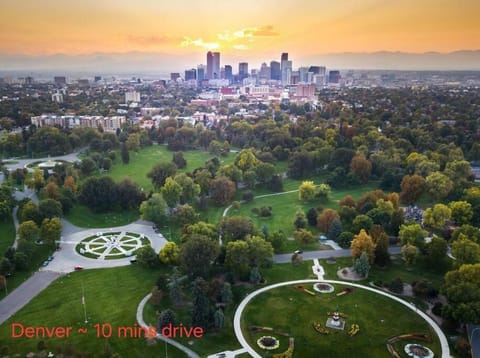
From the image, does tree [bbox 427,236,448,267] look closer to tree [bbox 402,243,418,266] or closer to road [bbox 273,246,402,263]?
tree [bbox 402,243,418,266]

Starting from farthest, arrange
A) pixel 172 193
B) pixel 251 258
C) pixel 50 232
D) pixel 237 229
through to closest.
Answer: pixel 172 193, pixel 50 232, pixel 237 229, pixel 251 258

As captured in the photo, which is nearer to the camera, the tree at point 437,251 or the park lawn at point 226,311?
the park lawn at point 226,311

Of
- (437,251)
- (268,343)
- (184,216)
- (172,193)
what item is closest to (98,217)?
(172,193)

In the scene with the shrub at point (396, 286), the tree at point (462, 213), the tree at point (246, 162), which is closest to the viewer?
the shrub at point (396, 286)

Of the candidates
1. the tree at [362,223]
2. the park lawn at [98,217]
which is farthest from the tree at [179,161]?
the tree at [362,223]

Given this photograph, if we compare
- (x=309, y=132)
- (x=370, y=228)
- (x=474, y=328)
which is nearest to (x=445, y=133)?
(x=309, y=132)

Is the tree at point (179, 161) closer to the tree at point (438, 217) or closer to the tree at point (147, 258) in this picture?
the tree at point (147, 258)

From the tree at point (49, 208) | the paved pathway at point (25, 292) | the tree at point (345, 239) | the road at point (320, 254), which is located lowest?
the paved pathway at point (25, 292)

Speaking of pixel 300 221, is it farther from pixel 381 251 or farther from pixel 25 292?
pixel 25 292
